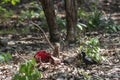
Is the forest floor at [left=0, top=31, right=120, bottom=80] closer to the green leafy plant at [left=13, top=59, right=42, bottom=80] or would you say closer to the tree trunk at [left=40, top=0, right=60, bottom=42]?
the tree trunk at [left=40, top=0, right=60, bottom=42]

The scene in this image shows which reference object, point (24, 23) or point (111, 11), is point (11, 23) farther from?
point (111, 11)

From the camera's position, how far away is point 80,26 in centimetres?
859

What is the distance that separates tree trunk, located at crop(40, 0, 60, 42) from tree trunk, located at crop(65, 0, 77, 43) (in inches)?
12.3

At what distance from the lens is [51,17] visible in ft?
25.5

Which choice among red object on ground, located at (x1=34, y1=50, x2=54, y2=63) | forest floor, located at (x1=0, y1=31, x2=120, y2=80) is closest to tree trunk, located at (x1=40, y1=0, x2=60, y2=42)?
forest floor, located at (x1=0, y1=31, x2=120, y2=80)

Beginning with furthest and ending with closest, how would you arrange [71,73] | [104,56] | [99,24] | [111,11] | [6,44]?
[111,11], [99,24], [6,44], [104,56], [71,73]

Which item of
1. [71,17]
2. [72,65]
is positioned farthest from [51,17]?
[72,65]

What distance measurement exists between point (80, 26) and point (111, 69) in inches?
114

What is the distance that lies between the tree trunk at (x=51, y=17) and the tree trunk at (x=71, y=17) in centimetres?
31

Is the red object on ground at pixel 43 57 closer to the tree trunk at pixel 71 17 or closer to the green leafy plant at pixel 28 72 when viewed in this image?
the green leafy plant at pixel 28 72

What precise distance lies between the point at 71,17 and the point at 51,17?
442 mm

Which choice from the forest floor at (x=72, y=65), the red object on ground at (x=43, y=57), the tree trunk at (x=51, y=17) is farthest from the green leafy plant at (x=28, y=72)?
the tree trunk at (x=51, y=17)

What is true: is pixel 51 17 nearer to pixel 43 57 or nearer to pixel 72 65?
pixel 43 57

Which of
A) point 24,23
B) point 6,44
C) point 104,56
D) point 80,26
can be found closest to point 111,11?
point 24,23
